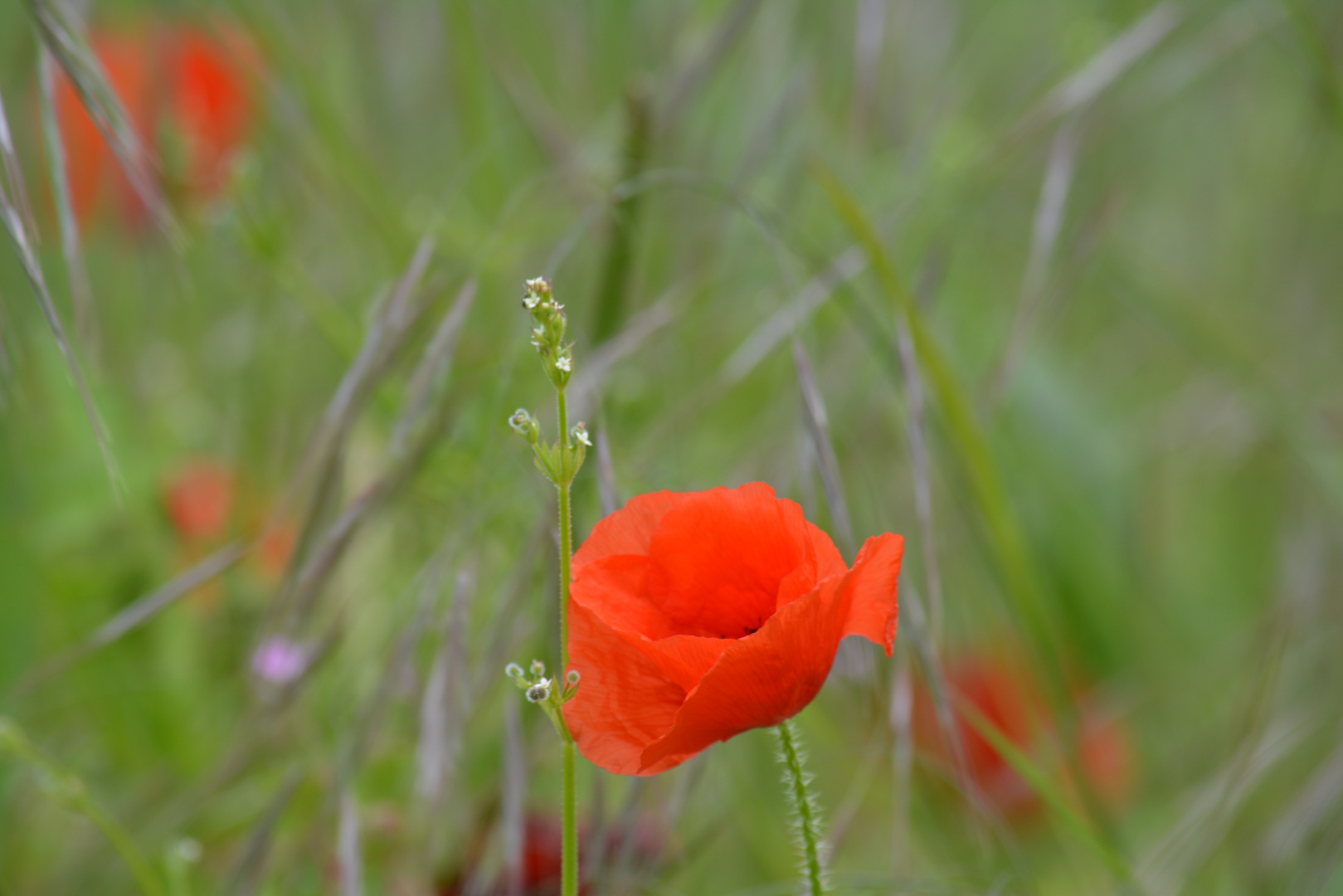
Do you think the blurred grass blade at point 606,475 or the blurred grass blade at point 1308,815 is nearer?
the blurred grass blade at point 606,475

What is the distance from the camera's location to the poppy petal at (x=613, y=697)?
0.34m

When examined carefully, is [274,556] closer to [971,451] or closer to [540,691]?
[971,451]

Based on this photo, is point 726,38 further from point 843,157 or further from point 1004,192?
point 1004,192

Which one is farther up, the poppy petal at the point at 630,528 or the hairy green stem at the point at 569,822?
the poppy petal at the point at 630,528

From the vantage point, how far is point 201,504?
103 cm

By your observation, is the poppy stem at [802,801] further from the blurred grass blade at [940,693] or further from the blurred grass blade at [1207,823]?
the blurred grass blade at [1207,823]

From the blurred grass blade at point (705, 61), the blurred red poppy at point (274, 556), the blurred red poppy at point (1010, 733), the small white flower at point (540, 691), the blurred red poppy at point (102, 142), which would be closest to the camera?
the small white flower at point (540, 691)

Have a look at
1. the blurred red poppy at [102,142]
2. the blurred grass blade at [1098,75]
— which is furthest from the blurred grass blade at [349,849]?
the blurred red poppy at [102,142]

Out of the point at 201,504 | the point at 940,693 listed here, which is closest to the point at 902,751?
the point at 940,693

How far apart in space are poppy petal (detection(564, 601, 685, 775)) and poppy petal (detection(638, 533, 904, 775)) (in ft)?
0.05

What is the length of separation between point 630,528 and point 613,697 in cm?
6

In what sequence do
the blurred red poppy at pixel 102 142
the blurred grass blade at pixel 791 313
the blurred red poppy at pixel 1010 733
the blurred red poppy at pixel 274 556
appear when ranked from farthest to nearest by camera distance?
the blurred red poppy at pixel 102 142 → the blurred red poppy at pixel 274 556 → the blurred red poppy at pixel 1010 733 → the blurred grass blade at pixel 791 313

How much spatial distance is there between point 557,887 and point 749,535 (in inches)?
13.2

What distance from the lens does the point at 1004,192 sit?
4.32 feet
